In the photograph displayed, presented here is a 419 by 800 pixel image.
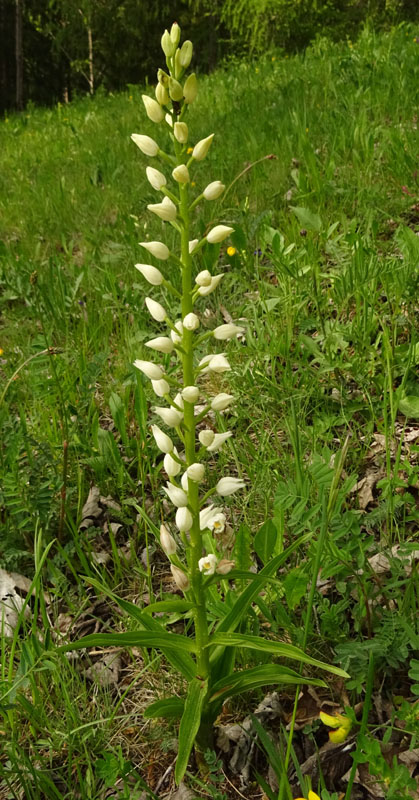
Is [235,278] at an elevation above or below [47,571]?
above

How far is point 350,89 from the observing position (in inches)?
215

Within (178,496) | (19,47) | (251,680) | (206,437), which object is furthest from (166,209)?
(19,47)

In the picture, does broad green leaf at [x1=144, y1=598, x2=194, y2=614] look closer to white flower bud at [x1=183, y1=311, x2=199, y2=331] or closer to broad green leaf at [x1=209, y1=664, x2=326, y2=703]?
broad green leaf at [x1=209, y1=664, x2=326, y2=703]

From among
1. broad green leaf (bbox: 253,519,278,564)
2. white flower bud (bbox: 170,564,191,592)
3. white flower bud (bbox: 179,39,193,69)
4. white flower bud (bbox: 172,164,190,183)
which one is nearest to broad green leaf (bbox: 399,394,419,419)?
broad green leaf (bbox: 253,519,278,564)

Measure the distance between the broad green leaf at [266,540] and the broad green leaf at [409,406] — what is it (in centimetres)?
77

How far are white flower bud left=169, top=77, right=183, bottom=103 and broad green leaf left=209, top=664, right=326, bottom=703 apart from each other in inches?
52.1

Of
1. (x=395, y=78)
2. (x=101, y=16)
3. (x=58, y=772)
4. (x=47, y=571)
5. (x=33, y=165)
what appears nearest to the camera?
(x=58, y=772)

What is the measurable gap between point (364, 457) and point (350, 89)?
14.5 ft

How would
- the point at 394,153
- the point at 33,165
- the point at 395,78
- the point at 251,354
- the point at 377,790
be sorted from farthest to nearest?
the point at 33,165 → the point at 395,78 → the point at 394,153 → the point at 251,354 → the point at 377,790

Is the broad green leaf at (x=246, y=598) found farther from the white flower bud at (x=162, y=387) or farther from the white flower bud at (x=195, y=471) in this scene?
the white flower bud at (x=162, y=387)

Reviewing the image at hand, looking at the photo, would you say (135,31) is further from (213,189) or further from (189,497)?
(189,497)

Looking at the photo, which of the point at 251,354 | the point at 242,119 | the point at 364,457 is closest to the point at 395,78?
the point at 242,119

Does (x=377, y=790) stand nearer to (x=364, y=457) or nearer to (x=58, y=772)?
(x=58, y=772)

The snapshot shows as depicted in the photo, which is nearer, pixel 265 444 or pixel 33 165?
pixel 265 444
